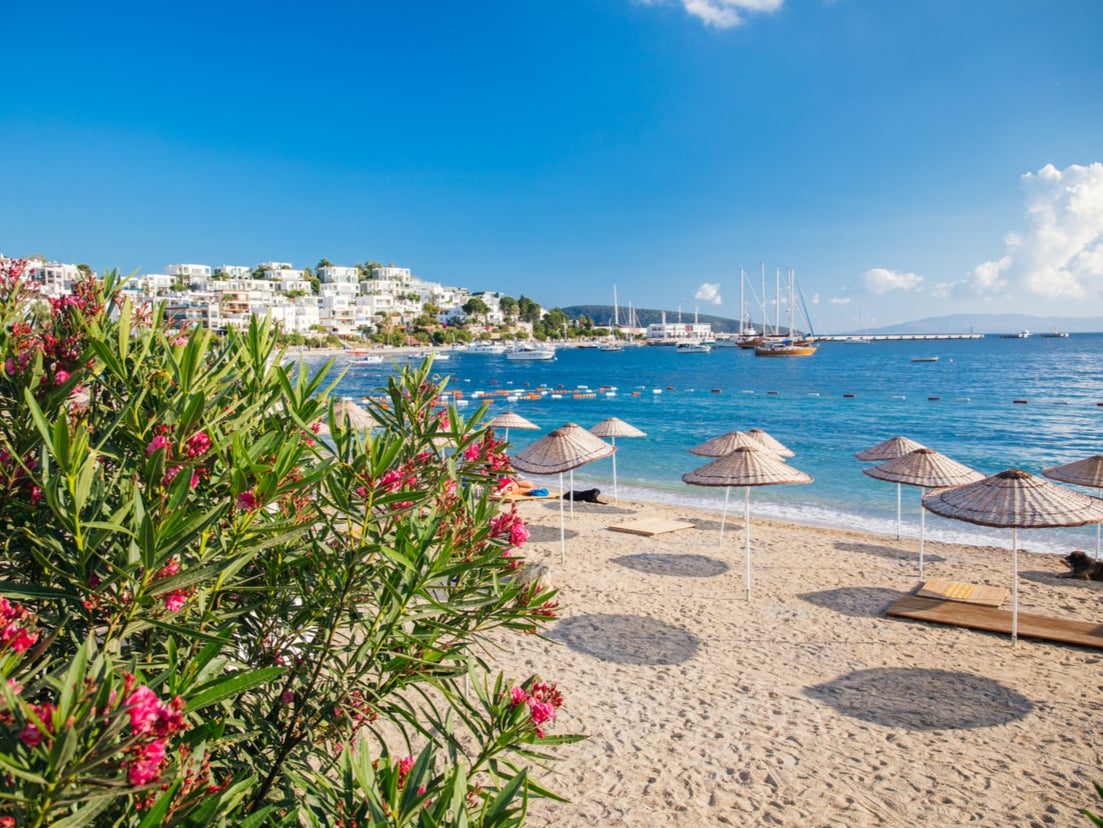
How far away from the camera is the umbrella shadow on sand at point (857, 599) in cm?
816

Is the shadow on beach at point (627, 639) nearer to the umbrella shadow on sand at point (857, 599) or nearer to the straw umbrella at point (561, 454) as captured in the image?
the umbrella shadow on sand at point (857, 599)

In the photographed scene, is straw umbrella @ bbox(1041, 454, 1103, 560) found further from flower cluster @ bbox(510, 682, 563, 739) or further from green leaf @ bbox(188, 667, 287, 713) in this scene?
green leaf @ bbox(188, 667, 287, 713)

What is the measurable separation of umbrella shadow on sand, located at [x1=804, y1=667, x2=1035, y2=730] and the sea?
4351 mm

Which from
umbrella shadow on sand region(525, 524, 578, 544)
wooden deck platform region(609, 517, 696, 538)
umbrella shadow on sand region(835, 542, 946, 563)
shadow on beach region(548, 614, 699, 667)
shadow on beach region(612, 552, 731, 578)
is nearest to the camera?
shadow on beach region(548, 614, 699, 667)

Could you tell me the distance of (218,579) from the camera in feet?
4.95

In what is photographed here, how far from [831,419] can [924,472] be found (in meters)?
24.2

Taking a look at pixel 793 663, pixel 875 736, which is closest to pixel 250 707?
pixel 875 736

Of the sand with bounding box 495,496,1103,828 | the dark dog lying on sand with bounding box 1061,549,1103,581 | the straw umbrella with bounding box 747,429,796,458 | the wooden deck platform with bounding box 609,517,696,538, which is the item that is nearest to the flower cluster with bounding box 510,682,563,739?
the sand with bounding box 495,496,1103,828

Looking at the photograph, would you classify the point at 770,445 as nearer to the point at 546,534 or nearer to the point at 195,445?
the point at 546,534

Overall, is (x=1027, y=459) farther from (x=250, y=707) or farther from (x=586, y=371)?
(x=586, y=371)

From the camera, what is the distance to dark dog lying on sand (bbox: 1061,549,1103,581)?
31.7 feet

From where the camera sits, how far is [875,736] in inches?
208

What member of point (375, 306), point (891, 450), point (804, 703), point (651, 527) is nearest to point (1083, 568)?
point (891, 450)

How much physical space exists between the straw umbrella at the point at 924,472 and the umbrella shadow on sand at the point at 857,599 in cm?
127
